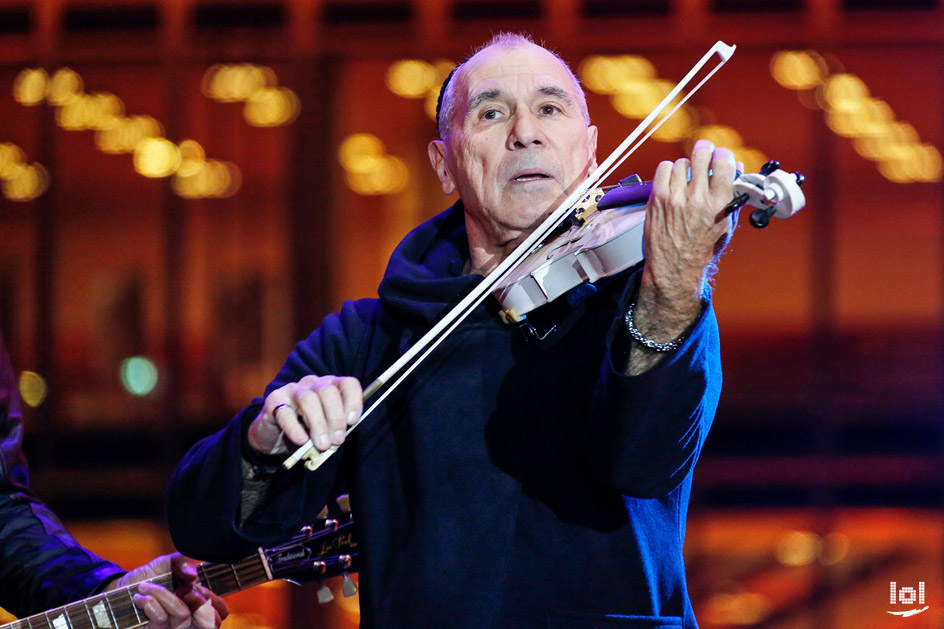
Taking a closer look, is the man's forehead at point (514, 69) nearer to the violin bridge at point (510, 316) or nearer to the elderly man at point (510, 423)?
the elderly man at point (510, 423)

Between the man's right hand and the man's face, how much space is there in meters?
0.45

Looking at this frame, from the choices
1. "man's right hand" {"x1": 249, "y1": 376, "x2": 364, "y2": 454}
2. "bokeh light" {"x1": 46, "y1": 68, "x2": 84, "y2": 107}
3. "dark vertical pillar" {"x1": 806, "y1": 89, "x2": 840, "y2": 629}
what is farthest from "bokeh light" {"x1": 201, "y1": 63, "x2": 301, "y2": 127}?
"man's right hand" {"x1": 249, "y1": 376, "x2": 364, "y2": 454}

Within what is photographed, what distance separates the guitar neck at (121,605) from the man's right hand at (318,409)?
0.67 m

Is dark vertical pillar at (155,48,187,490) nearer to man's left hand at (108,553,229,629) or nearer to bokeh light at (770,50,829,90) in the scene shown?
bokeh light at (770,50,829,90)

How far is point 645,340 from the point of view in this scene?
42.0 inches

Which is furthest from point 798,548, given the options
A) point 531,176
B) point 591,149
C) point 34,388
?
point 34,388

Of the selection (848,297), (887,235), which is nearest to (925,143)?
(887,235)

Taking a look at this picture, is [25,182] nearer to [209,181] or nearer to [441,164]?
[209,181]

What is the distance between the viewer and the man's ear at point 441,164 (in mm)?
1671

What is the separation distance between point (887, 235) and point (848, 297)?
1.21 feet

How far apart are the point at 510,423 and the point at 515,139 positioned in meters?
0.45

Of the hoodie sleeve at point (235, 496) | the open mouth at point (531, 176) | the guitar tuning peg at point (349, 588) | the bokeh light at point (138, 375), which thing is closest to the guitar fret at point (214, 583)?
the guitar tuning peg at point (349, 588)

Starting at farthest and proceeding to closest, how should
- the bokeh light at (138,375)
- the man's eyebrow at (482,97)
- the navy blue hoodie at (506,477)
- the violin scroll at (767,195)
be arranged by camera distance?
1. the bokeh light at (138,375)
2. the man's eyebrow at (482,97)
3. the navy blue hoodie at (506,477)
4. the violin scroll at (767,195)

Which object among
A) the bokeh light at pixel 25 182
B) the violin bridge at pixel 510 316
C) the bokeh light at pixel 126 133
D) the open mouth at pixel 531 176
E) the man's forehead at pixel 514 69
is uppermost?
the bokeh light at pixel 126 133
